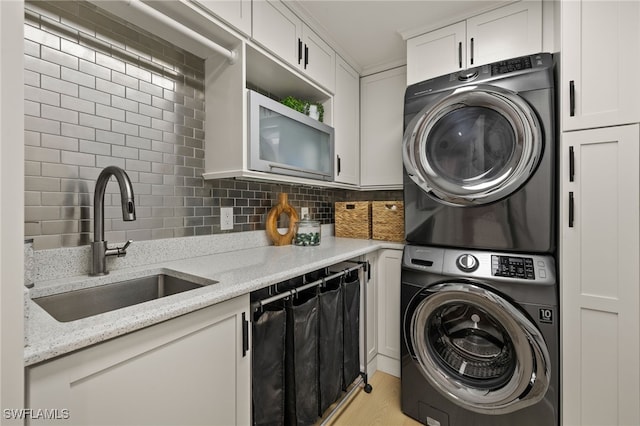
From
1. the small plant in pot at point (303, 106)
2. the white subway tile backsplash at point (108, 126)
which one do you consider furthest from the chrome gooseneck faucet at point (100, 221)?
the small plant in pot at point (303, 106)

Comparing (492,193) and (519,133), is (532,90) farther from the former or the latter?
(492,193)

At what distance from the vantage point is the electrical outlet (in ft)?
5.59

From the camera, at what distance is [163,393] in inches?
31.7

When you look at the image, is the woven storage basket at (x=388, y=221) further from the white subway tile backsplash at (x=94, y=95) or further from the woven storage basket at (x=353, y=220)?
the white subway tile backsplash at (x=94, y=95)

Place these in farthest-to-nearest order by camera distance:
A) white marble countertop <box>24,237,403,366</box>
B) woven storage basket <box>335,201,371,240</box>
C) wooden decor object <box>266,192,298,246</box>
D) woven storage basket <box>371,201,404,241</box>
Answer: woven storage basket <box>335,201,371,240</box>, woven storage basket <box>371,201,404,241</box>, wooden decor object <box>266,192,298,246</box>, white marble countertop <box>24,237,403,366</box>

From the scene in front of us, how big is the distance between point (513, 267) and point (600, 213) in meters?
0.42

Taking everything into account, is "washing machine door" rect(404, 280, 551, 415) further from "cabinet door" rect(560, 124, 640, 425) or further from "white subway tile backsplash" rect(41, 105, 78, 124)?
"white subway tile backsplash" rect(41, 105, 78, 124)

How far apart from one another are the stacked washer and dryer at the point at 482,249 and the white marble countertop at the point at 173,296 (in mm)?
499

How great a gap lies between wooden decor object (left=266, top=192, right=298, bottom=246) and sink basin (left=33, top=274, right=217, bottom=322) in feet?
2.64

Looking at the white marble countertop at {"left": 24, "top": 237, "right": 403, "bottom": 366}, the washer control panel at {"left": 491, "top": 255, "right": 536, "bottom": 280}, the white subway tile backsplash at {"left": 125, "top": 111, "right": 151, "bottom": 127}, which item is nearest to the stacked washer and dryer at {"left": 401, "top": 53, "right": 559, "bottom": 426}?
the washer control panel at {"left": 491, "top": 255, "right": 536, "bottom": 280}

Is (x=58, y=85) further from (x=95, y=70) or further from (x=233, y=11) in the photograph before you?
(x=233, y=11)

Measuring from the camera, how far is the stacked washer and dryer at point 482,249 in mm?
1344

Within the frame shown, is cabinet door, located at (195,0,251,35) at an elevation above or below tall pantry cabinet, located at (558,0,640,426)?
above

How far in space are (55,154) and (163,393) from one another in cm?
98
